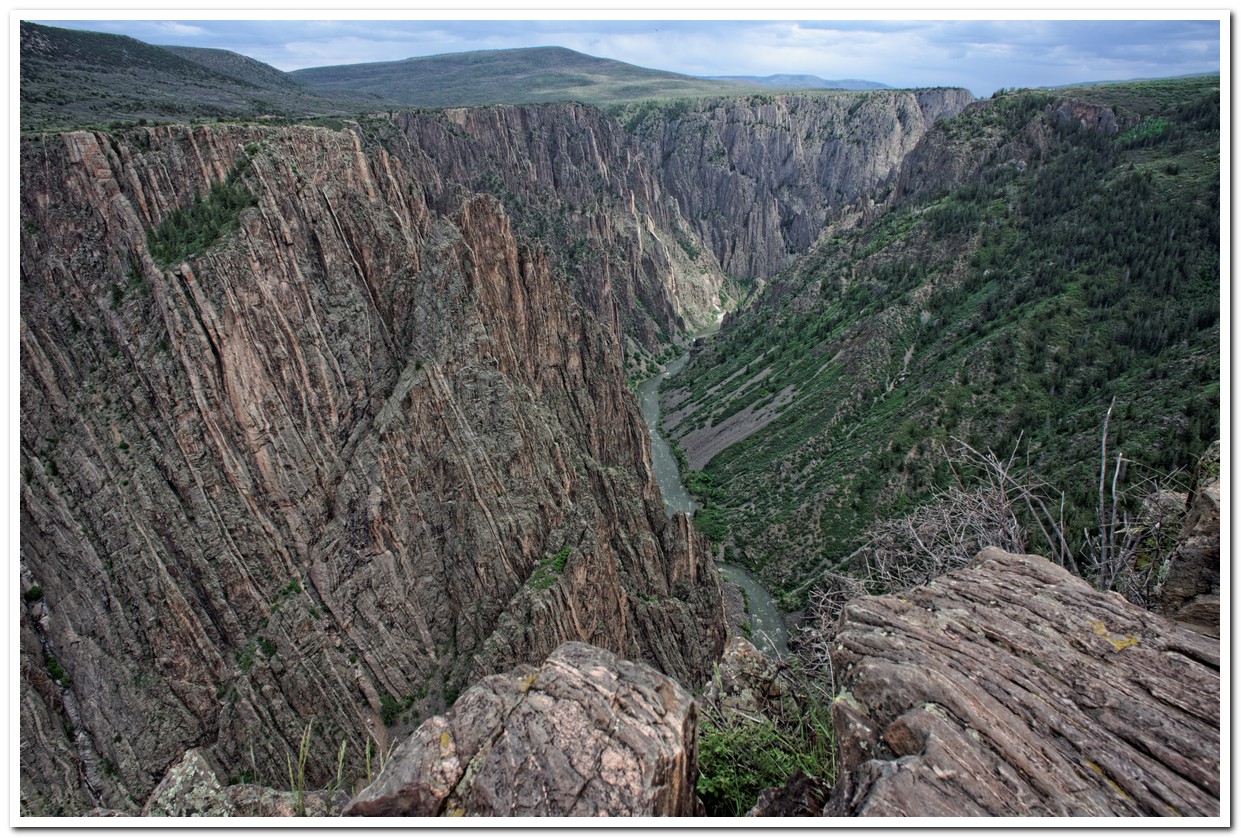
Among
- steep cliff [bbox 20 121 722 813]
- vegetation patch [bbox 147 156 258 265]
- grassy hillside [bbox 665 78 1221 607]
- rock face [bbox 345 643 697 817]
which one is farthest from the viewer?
grassy hillside [bbox 665 78 1221 607]

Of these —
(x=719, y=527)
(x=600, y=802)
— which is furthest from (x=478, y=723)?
(x=719, y=527)

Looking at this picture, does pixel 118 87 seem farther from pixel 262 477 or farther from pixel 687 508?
pixel 687 508

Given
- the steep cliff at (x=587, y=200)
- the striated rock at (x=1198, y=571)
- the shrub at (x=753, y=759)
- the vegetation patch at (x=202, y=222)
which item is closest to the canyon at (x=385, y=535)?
the striated rock at (x=1198, y=571)

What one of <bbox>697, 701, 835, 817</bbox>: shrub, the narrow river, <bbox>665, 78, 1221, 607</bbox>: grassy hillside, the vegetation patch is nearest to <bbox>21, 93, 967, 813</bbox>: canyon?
the vegetation patch

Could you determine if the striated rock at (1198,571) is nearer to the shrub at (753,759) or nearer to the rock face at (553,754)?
the shrub at (753,759)

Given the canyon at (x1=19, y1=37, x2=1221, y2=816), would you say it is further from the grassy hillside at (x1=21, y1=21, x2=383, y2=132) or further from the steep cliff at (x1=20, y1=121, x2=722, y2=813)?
the grassy hillside at (x1=21, y1=21, x2=383, y2=132)
